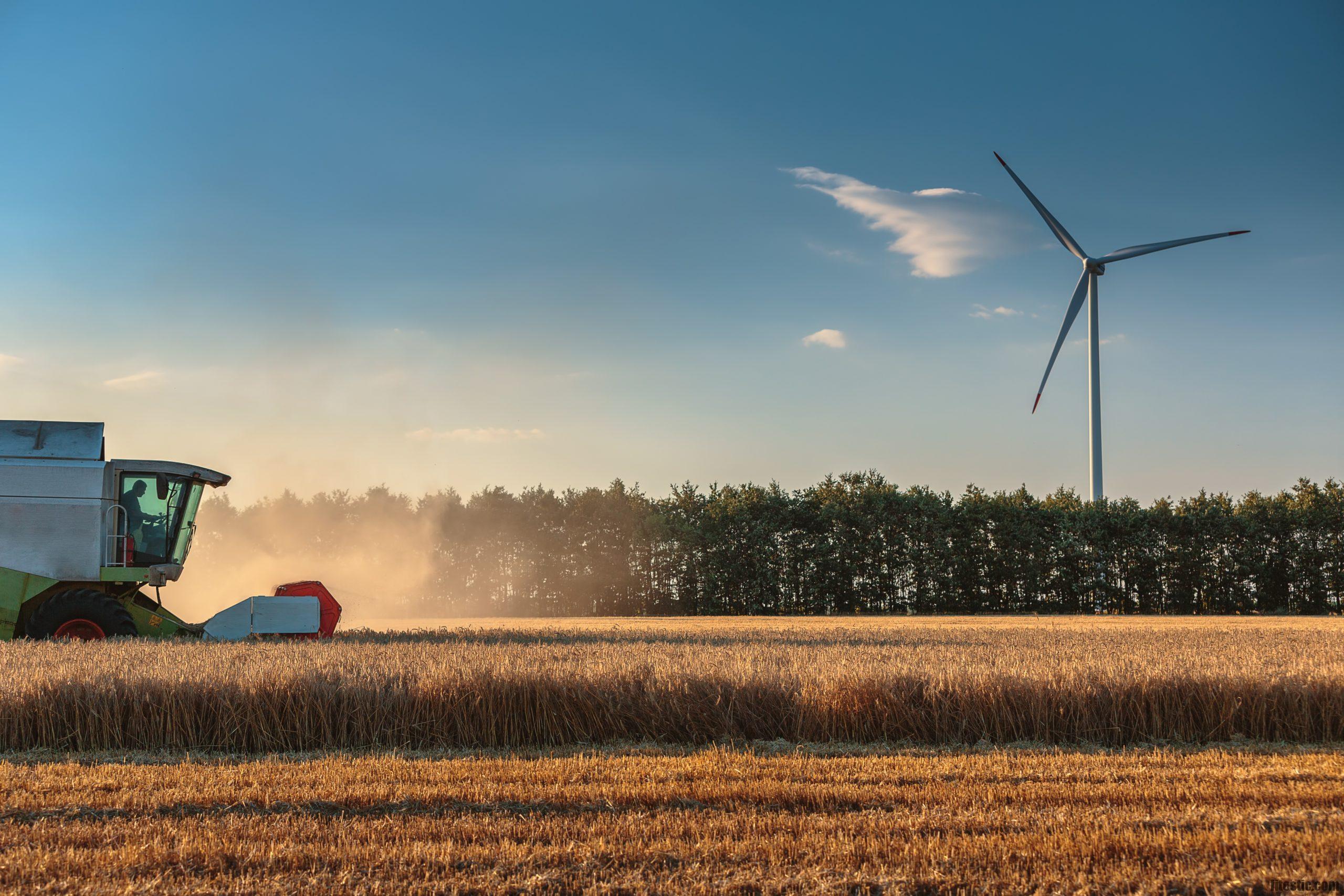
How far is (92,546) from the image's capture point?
1989 cm

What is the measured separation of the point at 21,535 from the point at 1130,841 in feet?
69.3

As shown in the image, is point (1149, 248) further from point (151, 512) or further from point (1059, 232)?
point (151, 512)

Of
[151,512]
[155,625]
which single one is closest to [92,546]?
[151,512]

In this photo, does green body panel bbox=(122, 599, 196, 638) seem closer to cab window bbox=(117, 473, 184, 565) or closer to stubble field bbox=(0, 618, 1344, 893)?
cab window bbox=(117, 473, 184, 565)

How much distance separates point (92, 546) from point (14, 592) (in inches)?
62.4

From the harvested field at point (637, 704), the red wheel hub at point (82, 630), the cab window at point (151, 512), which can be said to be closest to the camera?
the harvested field at point (637, 704)

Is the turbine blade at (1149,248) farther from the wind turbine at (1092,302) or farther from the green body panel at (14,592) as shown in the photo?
the green body panel at (14,592)

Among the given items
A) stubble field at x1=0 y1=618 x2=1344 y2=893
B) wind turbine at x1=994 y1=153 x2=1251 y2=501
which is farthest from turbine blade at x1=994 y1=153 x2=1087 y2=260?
stubble field at x1=0 y1=618 x2=1344 y2=893

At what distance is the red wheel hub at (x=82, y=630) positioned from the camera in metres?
18.8

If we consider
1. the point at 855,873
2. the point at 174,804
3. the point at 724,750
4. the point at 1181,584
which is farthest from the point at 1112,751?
the point at 1181,584

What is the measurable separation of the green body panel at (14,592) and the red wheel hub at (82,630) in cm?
90

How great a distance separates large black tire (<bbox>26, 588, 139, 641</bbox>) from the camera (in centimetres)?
1888

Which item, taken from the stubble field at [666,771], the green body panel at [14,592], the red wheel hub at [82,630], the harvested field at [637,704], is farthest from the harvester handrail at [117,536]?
the harvested field at [637,704]

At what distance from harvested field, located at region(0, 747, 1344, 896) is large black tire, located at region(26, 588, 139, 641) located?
10.5 m
